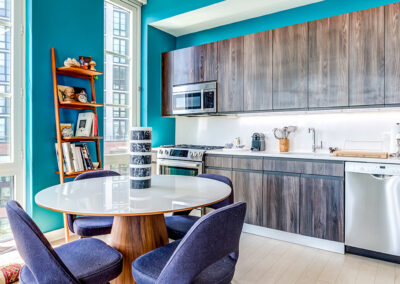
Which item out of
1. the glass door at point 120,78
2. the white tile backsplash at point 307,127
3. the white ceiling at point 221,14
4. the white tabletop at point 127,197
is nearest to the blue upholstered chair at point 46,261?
the white tabletop at point 127,197

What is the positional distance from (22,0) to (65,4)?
1.39 feet

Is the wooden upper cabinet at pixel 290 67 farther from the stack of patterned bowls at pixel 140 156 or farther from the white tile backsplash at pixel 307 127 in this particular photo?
the stack of patterned bowls at pixel 140 156

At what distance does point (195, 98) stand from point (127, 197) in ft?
8.41

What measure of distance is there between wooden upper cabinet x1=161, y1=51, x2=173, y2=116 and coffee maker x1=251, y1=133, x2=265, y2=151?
1.38 m

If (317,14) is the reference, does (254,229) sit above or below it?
below

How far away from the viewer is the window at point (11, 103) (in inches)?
104

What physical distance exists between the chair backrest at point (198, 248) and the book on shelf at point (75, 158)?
2.22 m

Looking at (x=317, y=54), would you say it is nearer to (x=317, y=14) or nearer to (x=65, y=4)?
(x=317, y=14)

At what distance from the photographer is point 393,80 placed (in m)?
2.53

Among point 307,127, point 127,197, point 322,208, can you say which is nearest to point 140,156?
point 127,197

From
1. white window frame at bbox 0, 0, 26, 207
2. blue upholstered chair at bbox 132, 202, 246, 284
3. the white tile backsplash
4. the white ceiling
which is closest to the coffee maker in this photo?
the white tile backsplash

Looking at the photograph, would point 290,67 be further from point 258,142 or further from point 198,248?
point 198,248

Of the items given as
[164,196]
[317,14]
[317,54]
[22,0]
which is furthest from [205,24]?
[164,196]

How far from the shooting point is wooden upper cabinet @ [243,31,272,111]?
3.24m
